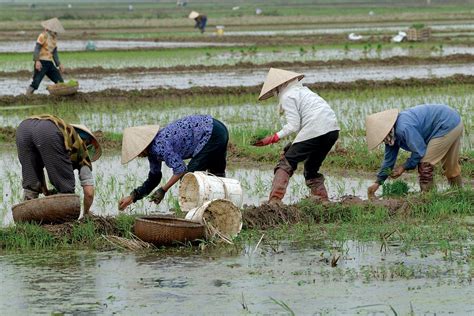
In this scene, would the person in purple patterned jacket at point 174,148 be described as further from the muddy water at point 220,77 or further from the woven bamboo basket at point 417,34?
the woven bamboo basket at point 417,34

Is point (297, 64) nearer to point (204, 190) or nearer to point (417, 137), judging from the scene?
point (417, 137)

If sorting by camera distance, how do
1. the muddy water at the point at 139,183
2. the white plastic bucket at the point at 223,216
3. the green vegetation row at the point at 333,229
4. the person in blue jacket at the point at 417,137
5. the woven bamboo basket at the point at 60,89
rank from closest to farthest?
the green vegetation row at the point at 333,229, the white plastic bucket at the point at 223,216, the person in blue jacket at the point at 417,137, the muddy water at the point at 139,183, the woven bamboo basket at the point at 60,89

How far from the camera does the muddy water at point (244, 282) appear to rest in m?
5.30

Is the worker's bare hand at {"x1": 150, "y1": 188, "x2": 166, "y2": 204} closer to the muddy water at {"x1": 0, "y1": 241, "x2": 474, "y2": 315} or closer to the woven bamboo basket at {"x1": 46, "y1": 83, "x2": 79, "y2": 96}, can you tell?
the muddy water at {"x1": 0, "y1": 241, "x2": 474, "y2": 315}

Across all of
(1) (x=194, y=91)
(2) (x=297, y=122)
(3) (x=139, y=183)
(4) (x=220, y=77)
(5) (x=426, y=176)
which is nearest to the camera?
(2) (x=297, y=122)

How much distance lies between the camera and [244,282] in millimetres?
5836

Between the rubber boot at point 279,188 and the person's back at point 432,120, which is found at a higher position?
the person's back at point 432,120

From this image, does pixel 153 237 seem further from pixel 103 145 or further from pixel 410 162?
pixel 103 145

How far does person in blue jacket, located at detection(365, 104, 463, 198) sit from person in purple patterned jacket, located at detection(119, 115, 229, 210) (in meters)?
1.16

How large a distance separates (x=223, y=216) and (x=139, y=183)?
2566mm

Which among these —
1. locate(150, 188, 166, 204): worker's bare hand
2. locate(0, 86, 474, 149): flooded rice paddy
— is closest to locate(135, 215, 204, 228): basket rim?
locate(150, 188, 166, 204): worker's bare hand

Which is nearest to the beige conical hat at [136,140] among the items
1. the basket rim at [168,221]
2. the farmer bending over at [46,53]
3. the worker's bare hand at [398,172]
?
the basket rim at [168,221]

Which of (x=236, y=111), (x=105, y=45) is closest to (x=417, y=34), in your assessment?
(x=105, y=45)

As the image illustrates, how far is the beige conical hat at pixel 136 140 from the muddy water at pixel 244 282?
86cm
